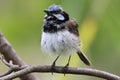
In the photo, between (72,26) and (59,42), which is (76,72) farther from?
(72,26)

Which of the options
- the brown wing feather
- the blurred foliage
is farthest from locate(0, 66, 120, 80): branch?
the brown wing feather

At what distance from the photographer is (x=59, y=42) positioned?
2611mm

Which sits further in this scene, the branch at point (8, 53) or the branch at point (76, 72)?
the branch at point (8, 53)

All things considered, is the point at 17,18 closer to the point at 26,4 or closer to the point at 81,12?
the point at 26,4

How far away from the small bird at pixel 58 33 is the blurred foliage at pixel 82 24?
0.04 m

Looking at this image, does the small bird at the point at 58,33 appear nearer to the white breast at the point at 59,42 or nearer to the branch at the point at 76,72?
the white breast at the point at 59,42

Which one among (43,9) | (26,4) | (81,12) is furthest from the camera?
(26,4)

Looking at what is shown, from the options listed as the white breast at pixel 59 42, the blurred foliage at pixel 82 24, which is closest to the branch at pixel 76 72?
the blurred foliage at pixel 82 24

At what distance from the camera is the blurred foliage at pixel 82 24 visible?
2.42 m

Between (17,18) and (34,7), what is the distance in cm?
14

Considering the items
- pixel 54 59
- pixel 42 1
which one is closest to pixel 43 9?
pixel 42 1

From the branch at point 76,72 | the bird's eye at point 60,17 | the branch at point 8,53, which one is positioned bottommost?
the branch at point 8,53

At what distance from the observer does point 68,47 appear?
2.65m

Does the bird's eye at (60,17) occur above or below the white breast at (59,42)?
above
